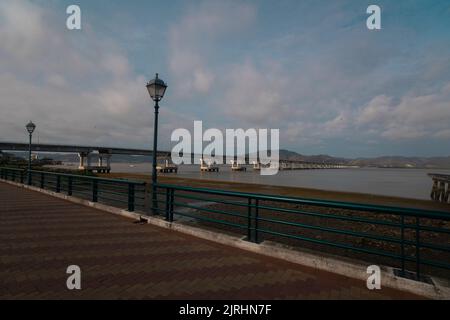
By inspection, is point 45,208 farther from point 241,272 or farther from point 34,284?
point 241,272

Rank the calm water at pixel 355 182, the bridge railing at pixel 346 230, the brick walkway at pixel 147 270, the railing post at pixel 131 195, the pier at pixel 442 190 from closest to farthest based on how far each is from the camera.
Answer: the brick walkway at pixel 147 270 → the bridge railing at pixel 346 230 → the railing post at pixel 131 195 → the pier at pixel 442 190 → the calm water at pixel 355 182

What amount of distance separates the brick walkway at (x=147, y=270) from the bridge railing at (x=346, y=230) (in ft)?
1.90

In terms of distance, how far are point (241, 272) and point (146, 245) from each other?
231 centimetres

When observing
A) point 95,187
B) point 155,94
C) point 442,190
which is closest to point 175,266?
point 155,94

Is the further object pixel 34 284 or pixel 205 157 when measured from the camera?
pixel 205 157

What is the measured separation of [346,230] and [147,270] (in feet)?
24.6

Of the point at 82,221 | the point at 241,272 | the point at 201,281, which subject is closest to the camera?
the point at 201,281

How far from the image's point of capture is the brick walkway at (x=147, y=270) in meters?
3.71

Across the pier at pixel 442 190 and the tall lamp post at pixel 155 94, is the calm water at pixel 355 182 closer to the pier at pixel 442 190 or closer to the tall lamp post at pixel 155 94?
the pier at pixel 442 190

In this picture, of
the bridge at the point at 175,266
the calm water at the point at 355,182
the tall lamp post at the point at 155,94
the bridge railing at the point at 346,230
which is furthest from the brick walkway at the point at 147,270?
the calm water at the point at 355,182

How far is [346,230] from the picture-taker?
376 inches
